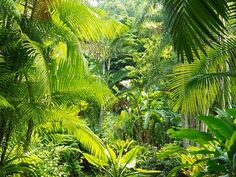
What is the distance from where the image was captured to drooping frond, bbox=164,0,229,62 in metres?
2.13

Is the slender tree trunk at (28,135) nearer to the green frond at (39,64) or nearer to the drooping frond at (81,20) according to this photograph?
the green frond at (39,64)

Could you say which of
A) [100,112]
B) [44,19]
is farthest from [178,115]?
[44,19]

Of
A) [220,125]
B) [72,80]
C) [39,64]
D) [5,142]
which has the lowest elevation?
[5,142]

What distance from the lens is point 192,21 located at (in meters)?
2.15

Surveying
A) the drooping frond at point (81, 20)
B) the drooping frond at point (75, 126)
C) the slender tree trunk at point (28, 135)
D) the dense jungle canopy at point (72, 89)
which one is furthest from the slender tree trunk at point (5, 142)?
the drooping frond at point (81, 20)

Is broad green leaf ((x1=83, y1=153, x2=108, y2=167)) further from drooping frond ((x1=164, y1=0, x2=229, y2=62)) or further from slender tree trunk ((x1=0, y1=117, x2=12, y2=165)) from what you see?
drooping frond ((x1=164, y1=0, x2=229, y2=62))

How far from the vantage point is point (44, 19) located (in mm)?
6020

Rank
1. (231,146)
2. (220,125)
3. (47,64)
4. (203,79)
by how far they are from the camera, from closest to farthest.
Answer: (231,146)
(220,125)
(203,79)
(47,64)

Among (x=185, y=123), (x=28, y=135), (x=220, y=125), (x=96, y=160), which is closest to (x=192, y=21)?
(x=220, y=125)

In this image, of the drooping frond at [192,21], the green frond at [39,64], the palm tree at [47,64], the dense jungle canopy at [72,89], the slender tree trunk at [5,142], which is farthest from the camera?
the slender tree trunk at [5,142]

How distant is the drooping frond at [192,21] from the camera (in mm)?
2129

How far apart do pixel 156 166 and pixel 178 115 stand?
2991 millimetres

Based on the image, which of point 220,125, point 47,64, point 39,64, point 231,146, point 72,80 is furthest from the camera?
point 72,80

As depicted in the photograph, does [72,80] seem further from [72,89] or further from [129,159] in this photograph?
[129,159]
